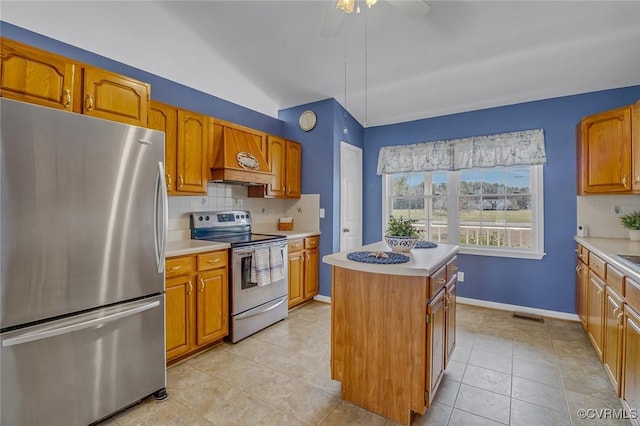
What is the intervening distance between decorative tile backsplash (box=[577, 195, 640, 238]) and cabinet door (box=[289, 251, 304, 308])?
124 inches

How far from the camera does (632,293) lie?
165cm

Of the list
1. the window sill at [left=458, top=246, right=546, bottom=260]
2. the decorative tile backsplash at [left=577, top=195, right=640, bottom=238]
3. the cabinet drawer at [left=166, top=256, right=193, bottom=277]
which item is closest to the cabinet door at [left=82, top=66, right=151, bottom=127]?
the cabinet drawer at [left=166, top=256, right=193, bottom=277]

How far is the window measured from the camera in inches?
141

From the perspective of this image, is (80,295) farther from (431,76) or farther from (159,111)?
(431,76)

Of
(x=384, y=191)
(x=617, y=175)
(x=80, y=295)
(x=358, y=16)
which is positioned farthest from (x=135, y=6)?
(x=617, y=175)

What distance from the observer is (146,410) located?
193 centimetres

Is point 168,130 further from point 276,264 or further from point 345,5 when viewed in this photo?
point 345,5

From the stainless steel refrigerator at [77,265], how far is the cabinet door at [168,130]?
79cm

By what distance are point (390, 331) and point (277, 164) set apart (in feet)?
8.90

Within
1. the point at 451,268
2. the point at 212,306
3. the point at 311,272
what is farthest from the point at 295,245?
the point at 451,268

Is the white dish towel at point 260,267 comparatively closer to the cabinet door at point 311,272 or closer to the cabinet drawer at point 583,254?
the cabinet door at point 311,272

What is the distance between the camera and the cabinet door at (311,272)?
3.88m

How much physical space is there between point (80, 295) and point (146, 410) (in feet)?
2.88

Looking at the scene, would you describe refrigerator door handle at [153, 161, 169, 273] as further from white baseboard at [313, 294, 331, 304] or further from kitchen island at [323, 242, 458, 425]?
white baseboard at [313, 294, 331, 304]
